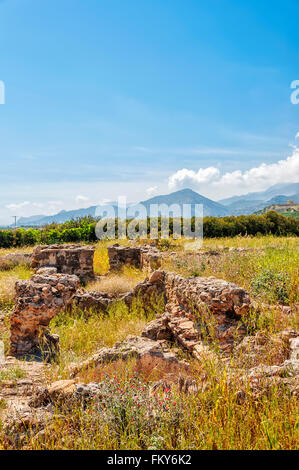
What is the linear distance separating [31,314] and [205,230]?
1670 cm

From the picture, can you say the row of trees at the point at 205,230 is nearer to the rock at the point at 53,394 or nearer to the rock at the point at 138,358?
the rock at the point at 138,358

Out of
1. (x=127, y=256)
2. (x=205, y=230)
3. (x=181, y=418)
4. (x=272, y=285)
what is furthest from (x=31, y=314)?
(x=205, y=230)

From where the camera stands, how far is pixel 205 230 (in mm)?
20891

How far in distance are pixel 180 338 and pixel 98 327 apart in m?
1.97

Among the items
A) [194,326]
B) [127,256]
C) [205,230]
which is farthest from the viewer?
[205,230]

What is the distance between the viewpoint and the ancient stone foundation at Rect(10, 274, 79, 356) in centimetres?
532

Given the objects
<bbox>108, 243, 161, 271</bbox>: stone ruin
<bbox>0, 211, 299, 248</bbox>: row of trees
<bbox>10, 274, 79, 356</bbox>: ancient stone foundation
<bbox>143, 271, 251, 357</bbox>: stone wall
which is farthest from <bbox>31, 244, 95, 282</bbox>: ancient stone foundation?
<bbox>0, 211, 299, 248</bbox>: row of trees

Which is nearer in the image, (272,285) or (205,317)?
(205,317)

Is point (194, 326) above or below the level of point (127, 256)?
below

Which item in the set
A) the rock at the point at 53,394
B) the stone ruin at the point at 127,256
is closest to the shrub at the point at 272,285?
the rock at the point at 53,394

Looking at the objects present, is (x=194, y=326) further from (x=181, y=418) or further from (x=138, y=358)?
(x=181, y=418)

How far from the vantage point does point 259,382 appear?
9.11 ft
